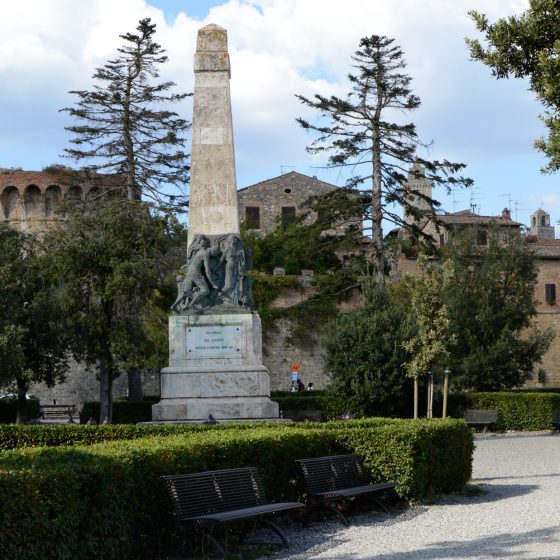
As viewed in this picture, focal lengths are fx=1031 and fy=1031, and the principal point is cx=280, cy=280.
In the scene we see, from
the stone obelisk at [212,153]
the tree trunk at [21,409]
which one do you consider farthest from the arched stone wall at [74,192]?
the stone obelisk at [212,153]

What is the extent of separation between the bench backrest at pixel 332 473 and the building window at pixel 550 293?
45.8 metres

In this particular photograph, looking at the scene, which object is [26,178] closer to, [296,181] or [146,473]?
Answer: [296,181]

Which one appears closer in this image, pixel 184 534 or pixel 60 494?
pixel 60 494

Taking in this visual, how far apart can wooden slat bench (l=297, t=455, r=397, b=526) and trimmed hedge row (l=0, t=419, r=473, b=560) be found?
23cm

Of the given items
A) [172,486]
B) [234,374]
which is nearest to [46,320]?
[234,374]

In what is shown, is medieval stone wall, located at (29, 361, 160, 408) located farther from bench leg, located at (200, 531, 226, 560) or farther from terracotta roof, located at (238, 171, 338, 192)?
bench leg, located at (200, 531, 226, 560)

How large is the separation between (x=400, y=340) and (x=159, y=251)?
735 cm

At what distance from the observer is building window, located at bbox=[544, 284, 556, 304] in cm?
5559

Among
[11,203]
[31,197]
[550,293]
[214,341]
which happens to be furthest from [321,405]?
[550,293]

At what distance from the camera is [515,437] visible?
26297 mm

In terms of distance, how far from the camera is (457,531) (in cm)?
969

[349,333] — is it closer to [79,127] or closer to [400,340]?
[400,340]

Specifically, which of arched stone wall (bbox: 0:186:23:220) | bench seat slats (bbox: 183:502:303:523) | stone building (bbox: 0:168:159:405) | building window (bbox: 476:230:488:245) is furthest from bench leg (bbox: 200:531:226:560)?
arched stone wall (bbox: 0:186:23:220)

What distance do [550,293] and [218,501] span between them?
161 ft
